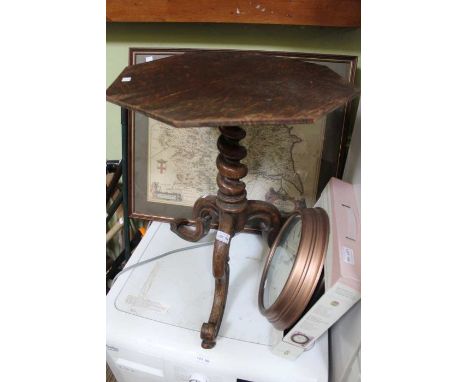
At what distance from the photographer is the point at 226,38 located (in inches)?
44.2

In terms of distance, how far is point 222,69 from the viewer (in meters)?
0.78

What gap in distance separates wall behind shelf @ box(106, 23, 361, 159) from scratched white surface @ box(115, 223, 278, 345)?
0.70 meters

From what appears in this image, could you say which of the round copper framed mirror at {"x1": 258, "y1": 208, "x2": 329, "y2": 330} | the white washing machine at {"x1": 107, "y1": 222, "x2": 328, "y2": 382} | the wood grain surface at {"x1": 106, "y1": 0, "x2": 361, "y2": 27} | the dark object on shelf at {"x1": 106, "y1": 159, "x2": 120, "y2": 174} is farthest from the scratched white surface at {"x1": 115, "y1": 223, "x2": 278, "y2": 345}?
the wood grain surface at {"x1": 106, "y1": 0, "x2": 361, "y2": 27}

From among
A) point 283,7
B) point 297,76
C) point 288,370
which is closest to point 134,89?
point 297,76

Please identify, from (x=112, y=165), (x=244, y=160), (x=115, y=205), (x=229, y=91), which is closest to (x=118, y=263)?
(x=115, y=205)

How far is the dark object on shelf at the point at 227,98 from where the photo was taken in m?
0.55

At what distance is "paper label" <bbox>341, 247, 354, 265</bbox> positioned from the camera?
665mm

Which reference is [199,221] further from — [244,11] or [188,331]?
[244,11]

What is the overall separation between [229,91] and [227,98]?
0.13 feet

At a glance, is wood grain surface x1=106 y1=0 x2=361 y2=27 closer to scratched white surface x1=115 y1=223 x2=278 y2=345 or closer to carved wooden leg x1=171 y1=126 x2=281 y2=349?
carved wooden leg x1=171 y1=126 x2=281 y2=349

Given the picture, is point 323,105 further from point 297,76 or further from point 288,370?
point 288,370

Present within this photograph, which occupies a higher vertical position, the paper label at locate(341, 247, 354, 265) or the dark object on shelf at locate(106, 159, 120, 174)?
the paper label at locate(341, 247, 354, 265)

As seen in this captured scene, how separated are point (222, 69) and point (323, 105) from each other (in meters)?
0.30

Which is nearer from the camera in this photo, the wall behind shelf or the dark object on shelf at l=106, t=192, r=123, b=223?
the wall behind shelf
